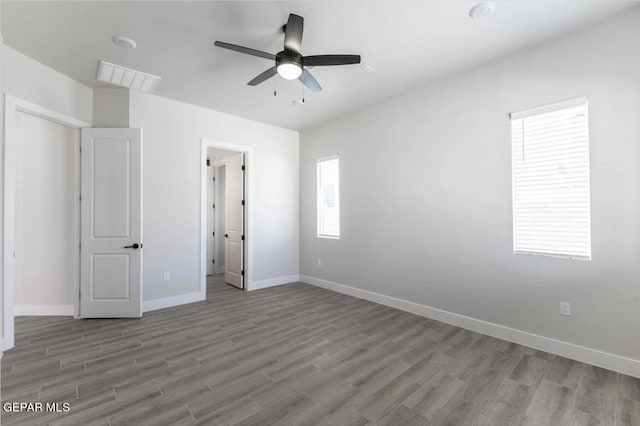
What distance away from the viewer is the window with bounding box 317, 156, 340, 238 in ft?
16.7

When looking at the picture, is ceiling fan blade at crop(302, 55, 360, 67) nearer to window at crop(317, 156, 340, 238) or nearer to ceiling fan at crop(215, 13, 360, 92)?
ceiling fan at crop(215, 13, 360, 92)

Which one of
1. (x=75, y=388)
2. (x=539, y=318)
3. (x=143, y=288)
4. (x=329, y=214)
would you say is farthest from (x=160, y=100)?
(x=539, y=318)

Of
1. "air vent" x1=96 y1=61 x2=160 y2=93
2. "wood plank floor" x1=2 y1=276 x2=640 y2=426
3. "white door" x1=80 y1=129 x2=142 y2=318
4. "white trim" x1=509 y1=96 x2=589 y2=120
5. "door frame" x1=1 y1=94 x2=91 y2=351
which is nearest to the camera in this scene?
"wood plank floor" x1=2 y1=276 x2=640 y2=426

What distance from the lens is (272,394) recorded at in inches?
84.8

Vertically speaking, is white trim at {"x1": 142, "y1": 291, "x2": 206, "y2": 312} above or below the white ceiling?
below

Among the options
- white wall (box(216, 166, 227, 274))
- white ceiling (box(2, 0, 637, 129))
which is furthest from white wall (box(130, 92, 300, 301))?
white wall (box(216, 166, 227, 274))

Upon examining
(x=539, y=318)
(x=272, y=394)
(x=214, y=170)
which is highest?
(x=214, y=170)

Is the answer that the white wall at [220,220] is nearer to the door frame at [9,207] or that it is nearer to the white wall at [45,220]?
the white wall at [45,220]

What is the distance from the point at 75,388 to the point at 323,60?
130 inches

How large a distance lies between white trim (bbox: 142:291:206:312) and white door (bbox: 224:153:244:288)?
2.94ft

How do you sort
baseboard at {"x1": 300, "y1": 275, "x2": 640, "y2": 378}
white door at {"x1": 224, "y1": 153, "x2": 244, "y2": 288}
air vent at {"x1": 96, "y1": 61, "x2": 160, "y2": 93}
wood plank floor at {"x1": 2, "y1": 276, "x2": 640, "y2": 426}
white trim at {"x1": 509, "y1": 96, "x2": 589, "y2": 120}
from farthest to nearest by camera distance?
white door at {"x1": 224, "y1": 153, "x2": 244, "y2": 288}
air vent at {"x1": 96, "y1": 61, "x2": 160, "y2": 93}
white trim at {"x1": 509, "y1": 96, "x2": 589, "y2": 120}
baseboard at {"x1": 300, "y1": 275, "x2": 640, "y2": 378}
wood plank floor at {"x1": 2, "y1": 276, "x2": 640, "y2": 426}

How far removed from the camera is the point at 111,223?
12.2ft

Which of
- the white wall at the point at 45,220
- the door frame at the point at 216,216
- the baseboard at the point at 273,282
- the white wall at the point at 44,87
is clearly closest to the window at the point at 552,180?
the baseboard at the point at 273,282

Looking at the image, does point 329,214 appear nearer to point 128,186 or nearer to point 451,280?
point 451,280
